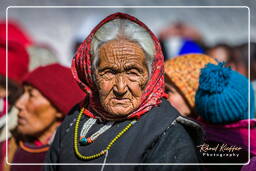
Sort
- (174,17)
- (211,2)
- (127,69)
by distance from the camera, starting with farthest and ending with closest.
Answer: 1. (174,17)
2. (211,2)
3. (127,69)

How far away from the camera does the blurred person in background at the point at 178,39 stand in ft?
20.2

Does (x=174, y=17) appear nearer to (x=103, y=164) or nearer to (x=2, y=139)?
(x=2, y=139)

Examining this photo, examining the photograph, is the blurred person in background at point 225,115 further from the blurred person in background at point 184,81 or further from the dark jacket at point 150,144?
the dark jacket at point 150,144

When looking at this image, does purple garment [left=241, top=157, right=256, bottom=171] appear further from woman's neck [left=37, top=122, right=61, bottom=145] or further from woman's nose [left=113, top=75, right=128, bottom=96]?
woman's neck [left=37, top=122, right=61, bottom=145]

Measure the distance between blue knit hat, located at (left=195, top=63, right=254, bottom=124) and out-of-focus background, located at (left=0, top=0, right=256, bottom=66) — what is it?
0.52 m

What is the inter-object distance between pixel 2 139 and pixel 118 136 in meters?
1.79

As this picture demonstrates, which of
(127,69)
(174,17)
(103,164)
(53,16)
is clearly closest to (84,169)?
(103,164)

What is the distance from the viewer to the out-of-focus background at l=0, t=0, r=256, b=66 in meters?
3.32

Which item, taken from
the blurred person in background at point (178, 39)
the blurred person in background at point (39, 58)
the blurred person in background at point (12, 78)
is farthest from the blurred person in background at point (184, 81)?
the blurred person in background at point (178, 39)

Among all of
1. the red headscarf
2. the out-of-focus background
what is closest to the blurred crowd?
the red headscarf

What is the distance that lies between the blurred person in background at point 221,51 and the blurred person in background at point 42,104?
2.73 meters

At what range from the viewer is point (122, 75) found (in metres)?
2.37

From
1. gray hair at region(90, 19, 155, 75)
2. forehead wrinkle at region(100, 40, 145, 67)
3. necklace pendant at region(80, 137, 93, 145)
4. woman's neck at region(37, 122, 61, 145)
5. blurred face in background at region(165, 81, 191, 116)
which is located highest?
gray hair at region(90, 19, 155, 75)

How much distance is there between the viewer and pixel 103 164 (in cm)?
231
